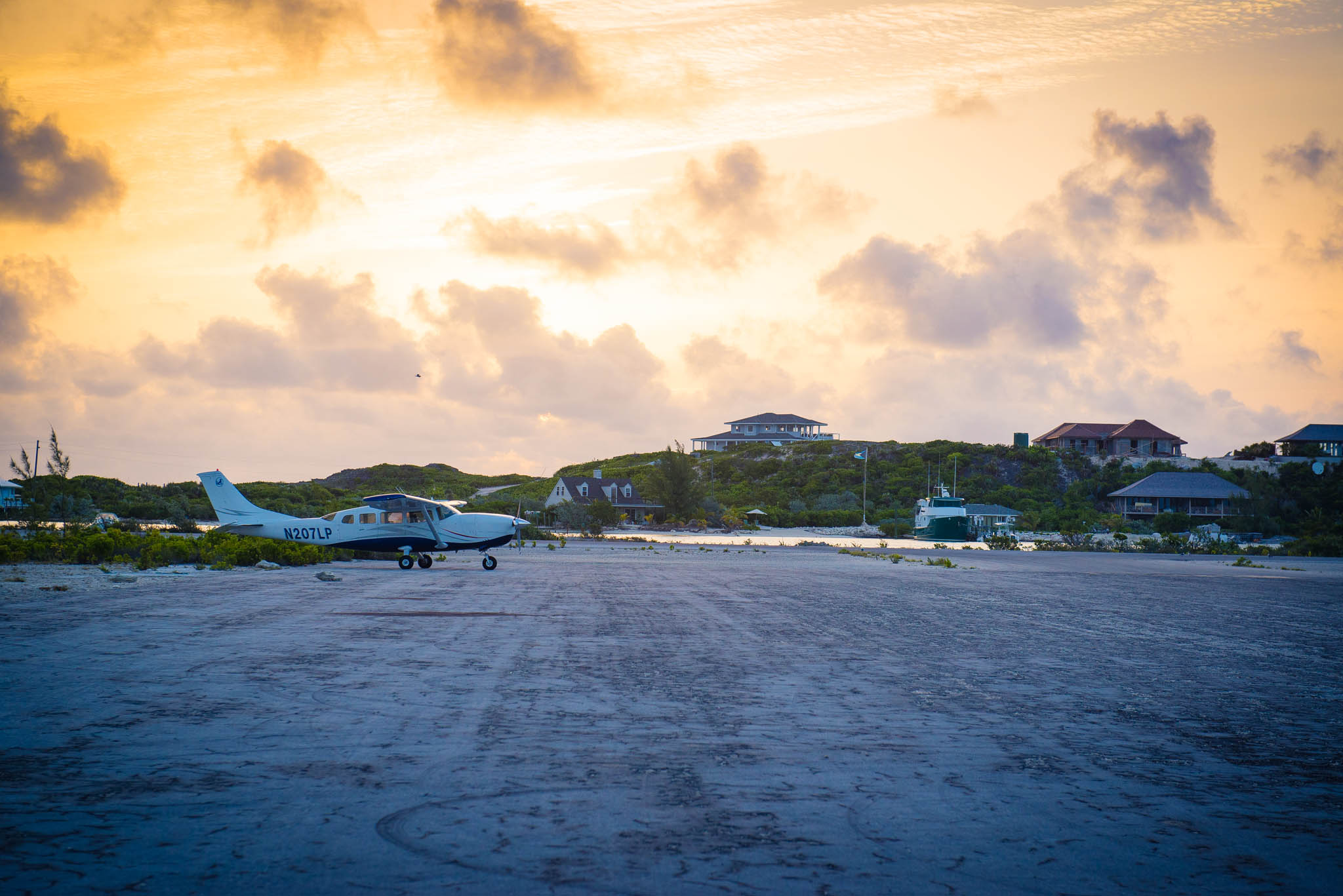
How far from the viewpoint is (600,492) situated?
9381 centimetres

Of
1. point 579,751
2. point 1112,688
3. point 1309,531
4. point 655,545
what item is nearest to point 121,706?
point 579,751

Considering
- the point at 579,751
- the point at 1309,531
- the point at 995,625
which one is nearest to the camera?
the point at 579,751

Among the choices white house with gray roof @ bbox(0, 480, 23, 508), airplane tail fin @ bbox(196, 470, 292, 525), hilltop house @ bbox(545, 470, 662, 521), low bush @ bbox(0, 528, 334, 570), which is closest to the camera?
low bush @ bbox(0, 528, 334, 570)

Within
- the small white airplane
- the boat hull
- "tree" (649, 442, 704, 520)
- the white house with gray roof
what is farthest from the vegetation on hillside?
the boat hull

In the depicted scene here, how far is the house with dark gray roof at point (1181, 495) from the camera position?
263 feet

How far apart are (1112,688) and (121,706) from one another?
27.1 ft

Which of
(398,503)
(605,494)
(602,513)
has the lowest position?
(398,503)

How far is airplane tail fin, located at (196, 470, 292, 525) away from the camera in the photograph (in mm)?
27734

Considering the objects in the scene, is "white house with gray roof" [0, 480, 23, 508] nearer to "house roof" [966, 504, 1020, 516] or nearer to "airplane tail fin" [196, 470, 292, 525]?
"airplane tail fin" [196, 470, 292, 525]

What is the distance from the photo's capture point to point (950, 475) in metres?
106

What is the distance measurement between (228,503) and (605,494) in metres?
66.4

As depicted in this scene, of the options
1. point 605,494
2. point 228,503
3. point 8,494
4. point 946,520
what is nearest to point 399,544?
point 228,503

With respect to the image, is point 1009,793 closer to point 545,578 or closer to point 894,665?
point 894,665

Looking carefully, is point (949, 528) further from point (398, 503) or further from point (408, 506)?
point (398, 503)
